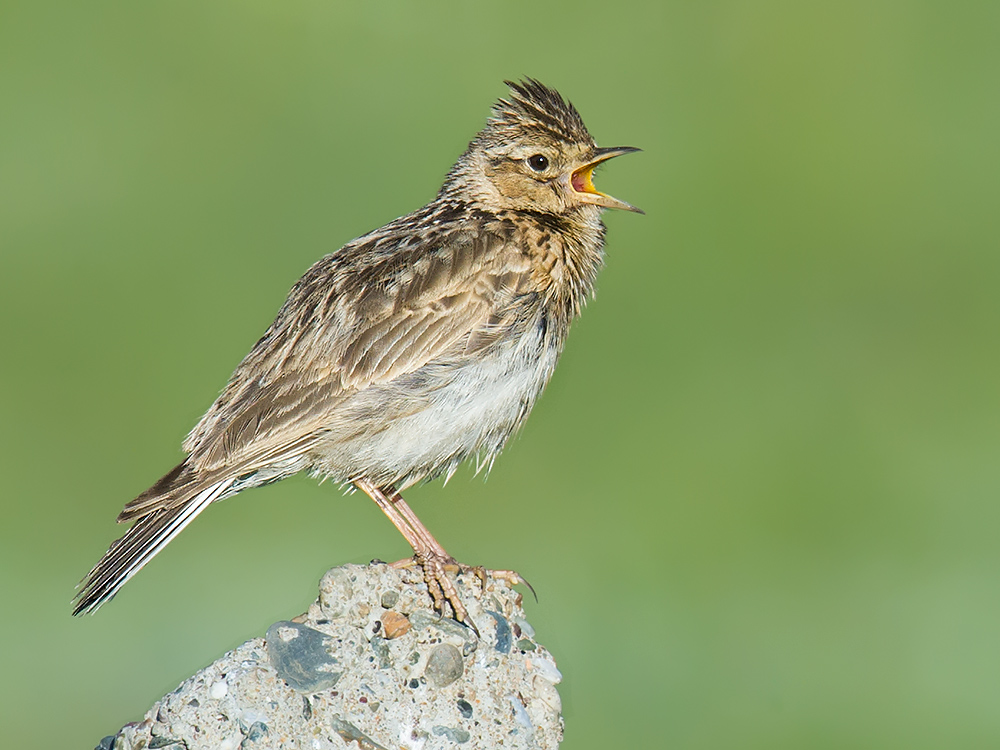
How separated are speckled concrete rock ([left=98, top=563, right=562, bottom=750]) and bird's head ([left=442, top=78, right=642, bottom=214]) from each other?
2281mm

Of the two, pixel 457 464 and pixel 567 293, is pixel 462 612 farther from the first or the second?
pixel 567 293

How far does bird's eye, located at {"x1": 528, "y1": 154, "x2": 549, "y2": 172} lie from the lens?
7469 mm

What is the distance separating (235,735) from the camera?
5219mm

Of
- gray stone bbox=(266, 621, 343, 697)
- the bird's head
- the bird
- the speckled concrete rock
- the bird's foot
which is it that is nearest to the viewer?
the speckled concrete rock

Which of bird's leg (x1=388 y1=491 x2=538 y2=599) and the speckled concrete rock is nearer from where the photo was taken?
the speckled concrete rock

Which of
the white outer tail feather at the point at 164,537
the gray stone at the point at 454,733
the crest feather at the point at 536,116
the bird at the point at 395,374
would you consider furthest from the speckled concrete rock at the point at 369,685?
the crest feather at the point at 536,116

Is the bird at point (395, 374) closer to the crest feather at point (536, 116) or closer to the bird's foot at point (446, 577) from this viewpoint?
the bird's foot at point (446, 577)

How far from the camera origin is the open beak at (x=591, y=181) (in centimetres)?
732

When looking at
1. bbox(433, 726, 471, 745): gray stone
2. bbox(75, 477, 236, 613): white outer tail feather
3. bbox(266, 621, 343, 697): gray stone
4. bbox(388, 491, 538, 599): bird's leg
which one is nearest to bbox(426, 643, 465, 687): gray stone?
bbox(433, 726, 471, 745): gray stone

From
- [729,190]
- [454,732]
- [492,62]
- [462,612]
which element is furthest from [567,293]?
[492,62]

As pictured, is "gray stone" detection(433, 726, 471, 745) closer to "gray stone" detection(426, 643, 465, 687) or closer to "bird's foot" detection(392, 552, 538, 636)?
"gray stone" detection(426, 643, 465, 687)

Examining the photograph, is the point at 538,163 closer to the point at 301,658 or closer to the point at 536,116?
the point at 536,116

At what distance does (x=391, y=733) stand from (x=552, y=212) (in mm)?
2913

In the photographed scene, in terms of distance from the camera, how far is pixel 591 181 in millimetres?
7664
